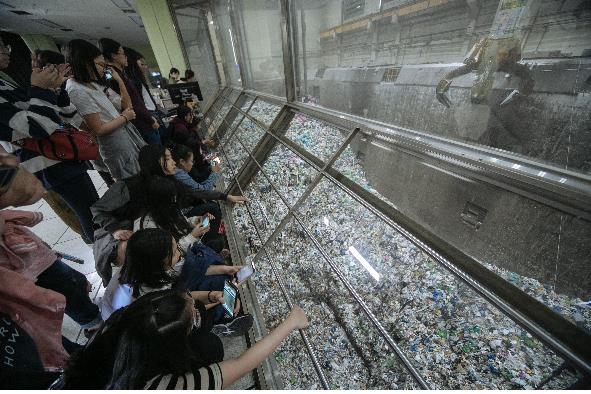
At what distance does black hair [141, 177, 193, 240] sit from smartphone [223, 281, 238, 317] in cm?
48

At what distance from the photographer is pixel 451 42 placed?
28.3 ft

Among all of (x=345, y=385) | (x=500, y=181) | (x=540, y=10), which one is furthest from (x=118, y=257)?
(x=540, y=10)

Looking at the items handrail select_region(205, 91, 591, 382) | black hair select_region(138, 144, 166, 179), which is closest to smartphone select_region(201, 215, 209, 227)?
black hair select_region(138, 144, 166, 179)

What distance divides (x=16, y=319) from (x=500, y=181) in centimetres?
167

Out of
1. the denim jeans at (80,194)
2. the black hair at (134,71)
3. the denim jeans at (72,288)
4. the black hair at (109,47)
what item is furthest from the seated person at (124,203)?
the black hair at (134,71)

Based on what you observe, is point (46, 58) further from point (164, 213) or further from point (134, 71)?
point (164, 213)

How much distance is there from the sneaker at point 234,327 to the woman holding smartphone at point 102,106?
5.21ft

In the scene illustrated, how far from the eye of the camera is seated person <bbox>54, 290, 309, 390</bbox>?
70 cm

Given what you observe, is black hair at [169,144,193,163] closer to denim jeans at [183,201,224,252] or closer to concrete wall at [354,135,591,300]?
denim jeans at [183,201,224,252]

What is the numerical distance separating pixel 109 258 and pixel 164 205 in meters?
0.42

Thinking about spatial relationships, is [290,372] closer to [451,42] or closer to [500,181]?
[500,181]

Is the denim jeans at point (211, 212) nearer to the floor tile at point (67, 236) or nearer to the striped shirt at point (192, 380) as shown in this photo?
the striped shirt at point (192, 380)

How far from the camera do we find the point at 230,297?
137 centimetres

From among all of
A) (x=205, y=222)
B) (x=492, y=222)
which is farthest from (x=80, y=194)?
(x=492, y=222)
